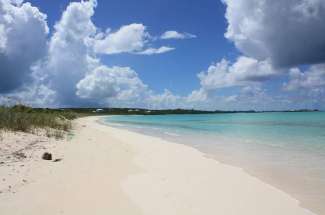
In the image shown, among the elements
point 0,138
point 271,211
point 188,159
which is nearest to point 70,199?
point 271,211

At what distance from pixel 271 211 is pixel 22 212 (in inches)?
155

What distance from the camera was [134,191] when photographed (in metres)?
6.01

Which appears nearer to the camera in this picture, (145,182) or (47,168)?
(145,182)

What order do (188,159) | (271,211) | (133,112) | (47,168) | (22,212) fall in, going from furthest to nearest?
(133,112)
(188,159)
(47,168)
(271,211)
(22,212)

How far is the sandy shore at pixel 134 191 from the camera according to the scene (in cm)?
489

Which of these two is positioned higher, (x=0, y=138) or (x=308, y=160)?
(x=0, y=138)

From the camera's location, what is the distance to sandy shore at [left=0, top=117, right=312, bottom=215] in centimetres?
489

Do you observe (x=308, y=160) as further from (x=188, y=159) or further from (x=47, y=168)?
(x=47, y=168)

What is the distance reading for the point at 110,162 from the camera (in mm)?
9250

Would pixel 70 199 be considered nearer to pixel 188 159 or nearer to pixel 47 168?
pixel 47 168

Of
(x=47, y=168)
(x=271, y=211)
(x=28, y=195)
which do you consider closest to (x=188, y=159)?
(x=47, y=168)

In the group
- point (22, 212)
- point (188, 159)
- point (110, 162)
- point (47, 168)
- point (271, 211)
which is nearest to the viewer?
point (22, 212)

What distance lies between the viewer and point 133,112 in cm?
16562

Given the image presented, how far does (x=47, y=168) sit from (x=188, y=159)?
15.6 ft
